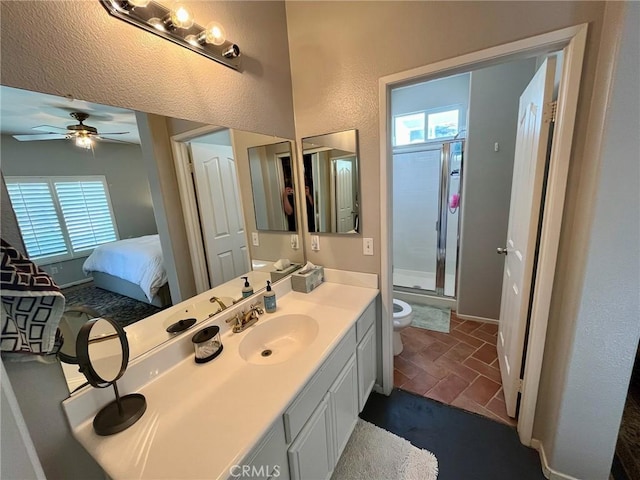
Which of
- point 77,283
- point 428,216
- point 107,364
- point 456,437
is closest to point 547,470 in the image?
point 456,437

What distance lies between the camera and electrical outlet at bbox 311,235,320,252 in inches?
75.8

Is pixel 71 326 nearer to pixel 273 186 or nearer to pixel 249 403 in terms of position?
pixel 249 403

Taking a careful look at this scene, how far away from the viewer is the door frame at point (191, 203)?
1.17 m

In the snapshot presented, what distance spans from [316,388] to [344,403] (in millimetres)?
399

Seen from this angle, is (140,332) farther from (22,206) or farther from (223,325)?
(22,206)

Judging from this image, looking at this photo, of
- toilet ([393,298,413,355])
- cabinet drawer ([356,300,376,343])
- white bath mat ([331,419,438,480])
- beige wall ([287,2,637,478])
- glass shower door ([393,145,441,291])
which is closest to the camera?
beige wall ([287,2,637,478])

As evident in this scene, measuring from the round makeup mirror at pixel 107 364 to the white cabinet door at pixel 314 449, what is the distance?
1.88 ft

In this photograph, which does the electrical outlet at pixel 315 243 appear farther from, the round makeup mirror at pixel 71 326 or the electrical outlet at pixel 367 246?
the round makeup mirror at pixel 71 326

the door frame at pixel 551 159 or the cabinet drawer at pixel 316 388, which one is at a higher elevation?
the door frame at pixel 551 159

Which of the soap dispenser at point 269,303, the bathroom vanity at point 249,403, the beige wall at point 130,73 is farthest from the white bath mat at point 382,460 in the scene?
the beige wall at point 130,73

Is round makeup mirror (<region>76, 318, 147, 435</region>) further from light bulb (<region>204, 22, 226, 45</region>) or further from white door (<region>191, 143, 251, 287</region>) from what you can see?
light bulb (<region>204, 22, 226, 45</region>)

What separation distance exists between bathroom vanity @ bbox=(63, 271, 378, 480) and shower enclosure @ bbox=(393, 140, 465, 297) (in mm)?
2189

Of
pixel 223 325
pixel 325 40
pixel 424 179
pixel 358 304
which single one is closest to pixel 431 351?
pixel 358 304

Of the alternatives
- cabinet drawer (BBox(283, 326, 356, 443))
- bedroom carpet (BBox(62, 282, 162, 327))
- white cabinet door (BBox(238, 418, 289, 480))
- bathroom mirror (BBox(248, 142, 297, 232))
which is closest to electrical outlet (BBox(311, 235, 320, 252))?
bathroom mirror (BBox(248, 142, 297, 232))
